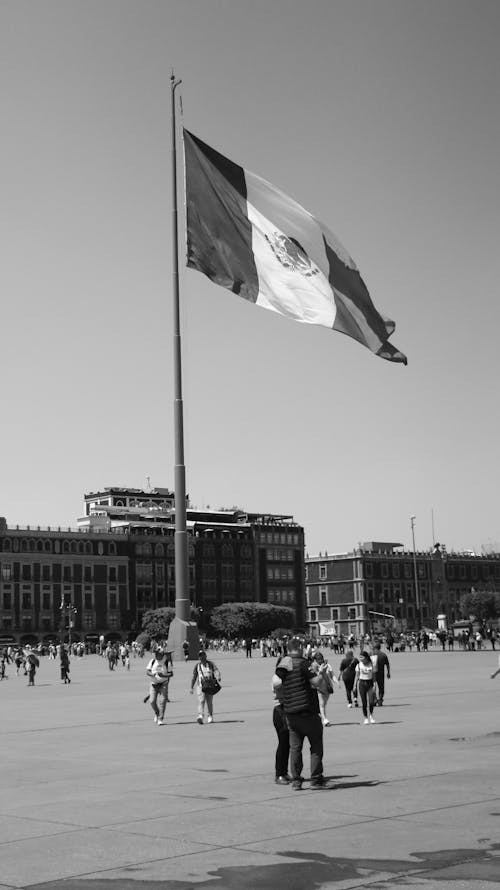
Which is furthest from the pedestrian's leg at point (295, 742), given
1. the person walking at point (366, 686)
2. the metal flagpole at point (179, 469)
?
the metal flagpole at point (179, 469)

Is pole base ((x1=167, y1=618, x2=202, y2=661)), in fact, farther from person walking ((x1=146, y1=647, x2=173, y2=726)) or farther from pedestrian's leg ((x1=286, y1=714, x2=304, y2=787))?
pedestrian's leg ((x1=286, y1=714, x2=304, y2=787))

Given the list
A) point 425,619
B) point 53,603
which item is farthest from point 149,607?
point 425,619

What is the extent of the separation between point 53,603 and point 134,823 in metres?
146

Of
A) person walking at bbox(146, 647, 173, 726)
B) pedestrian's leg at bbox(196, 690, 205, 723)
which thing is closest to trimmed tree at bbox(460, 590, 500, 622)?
person walking at bbox(146, 647, 173, 726)

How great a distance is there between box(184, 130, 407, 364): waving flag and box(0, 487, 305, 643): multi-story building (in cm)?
11699

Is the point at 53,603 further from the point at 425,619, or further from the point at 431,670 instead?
the point at 431,670

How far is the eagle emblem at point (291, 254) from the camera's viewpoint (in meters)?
30.3

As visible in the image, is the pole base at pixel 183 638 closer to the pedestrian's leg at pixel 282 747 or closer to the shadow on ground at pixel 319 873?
the pedestrian's leg at pixel 282 747

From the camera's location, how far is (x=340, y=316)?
28875 millimetres

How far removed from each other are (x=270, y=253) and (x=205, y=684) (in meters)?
12.4

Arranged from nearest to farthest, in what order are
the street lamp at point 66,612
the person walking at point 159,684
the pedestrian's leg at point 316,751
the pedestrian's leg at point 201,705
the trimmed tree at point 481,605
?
the pedestrian's leg at point 316,751 < the pedestrian's leg at point 201,705 < the person walking at point 159,684 < the street lamp at point 66,612 < the trimmed tree at point 481,605

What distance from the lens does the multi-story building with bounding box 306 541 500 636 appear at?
189 m

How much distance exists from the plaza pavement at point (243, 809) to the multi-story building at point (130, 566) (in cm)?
12637

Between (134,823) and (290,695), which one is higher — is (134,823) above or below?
below
